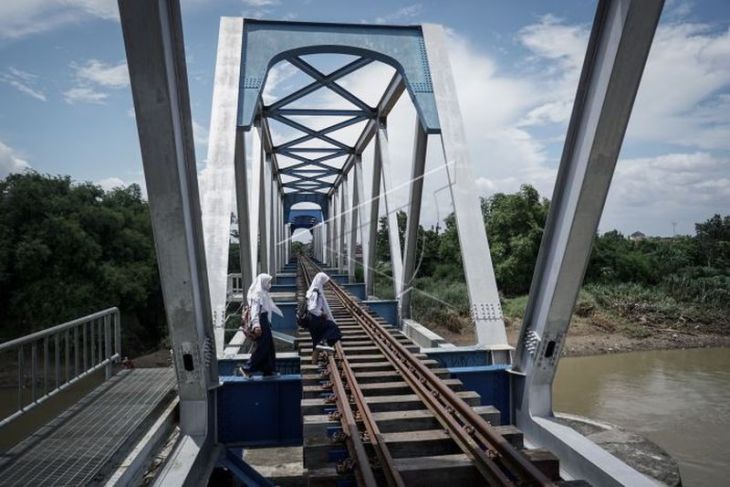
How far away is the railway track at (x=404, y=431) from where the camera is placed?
312 centimetres

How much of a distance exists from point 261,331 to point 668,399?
50.3 ft

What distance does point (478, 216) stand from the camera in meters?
7.07

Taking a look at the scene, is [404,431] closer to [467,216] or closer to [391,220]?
[467,216]

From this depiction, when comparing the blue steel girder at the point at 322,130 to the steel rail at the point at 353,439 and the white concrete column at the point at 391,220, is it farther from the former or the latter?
the steel rail at the point at 353,439

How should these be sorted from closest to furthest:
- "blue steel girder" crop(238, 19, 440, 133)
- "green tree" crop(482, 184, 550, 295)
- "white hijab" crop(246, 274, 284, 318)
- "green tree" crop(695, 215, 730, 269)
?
"white hijab" crop(246, 274, 284, 318), "blue steel girder" crop(238, 19, 440, 133), "green tree" crop(482, 184, 550, 295), "green tree" crop(695, 215, 730, 269)

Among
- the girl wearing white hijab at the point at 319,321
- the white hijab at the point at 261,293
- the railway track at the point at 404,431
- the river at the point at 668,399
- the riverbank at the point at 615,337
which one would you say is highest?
the white hijab at the point at 261,293

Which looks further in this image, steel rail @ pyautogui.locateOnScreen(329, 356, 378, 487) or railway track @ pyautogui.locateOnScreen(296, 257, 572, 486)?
railway track @ pyautogui.locateOnScreen(296, 257, 572, 486)

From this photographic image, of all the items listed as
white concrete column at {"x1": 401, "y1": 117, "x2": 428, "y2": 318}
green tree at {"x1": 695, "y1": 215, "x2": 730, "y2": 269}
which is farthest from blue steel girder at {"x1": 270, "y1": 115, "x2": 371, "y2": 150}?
green tree at {"x1": 695, "y1": 215, "x2": 730, "y2": 269}

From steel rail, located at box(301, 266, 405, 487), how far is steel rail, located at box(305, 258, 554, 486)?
521 mm

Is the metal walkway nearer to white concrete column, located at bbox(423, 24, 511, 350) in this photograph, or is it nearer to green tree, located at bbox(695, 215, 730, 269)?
white concrete column, located at bbox(423, 24, 511, 350)

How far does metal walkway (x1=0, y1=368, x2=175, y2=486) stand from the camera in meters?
3.58

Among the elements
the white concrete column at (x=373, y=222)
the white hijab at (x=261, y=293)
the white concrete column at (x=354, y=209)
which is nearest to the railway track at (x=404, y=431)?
the white hijab at (x=261, y=293)

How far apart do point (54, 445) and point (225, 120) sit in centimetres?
509

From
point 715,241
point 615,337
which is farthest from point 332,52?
point 715,241
